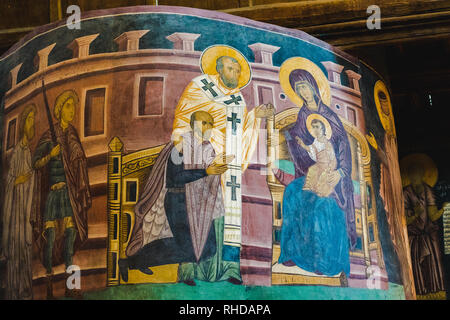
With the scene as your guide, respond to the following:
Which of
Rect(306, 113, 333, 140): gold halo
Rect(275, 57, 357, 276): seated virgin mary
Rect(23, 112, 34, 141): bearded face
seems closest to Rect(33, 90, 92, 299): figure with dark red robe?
Rect(23, 112, 34, 141): bearded face

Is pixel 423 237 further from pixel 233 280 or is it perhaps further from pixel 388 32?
pixel 233 280

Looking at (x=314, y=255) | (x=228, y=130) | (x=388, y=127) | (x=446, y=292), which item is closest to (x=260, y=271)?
(x=314, y=255)

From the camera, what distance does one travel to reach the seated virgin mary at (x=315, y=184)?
391 inches

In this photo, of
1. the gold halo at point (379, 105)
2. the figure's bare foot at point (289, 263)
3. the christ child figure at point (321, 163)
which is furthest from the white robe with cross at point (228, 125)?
the gold halo at point (379, 105)

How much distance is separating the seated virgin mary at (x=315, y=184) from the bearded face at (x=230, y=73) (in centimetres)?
55

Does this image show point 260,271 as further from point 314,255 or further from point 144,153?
point 144,153

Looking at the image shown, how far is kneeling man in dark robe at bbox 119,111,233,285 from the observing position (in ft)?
30.7

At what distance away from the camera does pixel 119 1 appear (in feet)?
41.9

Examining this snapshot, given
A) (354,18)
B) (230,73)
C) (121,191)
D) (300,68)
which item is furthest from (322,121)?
(121,191)

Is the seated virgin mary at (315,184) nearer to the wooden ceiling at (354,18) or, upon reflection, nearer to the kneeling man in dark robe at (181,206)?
the kneeling man in dark robe at (181,206)

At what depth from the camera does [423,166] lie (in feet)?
45.5

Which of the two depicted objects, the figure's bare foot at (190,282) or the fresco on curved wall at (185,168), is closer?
the figure's bare foot at (190,282)

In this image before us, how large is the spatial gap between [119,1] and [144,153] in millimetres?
3762

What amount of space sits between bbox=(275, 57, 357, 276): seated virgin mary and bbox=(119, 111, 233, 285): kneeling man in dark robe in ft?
2.57
